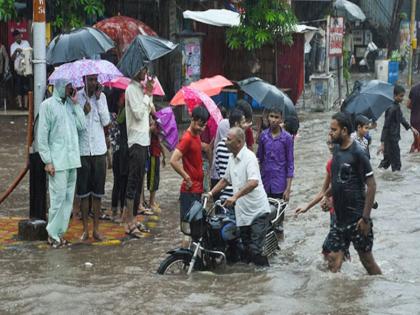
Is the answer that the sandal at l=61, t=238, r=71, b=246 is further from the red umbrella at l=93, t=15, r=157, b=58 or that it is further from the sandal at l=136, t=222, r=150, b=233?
the red umbrella at l=93, t=15, r=157, b=58

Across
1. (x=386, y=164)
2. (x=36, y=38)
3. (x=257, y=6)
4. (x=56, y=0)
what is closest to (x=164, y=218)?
(x=36, y=38)

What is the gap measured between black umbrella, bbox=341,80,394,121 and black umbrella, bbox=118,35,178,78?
2.39 metres

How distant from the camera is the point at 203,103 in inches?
404

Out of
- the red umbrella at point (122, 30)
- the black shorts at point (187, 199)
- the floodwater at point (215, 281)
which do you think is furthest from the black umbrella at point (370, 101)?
the red umbrella at point (122, 30)

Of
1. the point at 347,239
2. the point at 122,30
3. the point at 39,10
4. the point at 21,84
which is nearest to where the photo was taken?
the point at 347,239

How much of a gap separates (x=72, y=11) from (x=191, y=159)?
9.84 meters

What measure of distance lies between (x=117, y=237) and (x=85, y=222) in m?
0.50

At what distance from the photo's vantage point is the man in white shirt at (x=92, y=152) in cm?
973

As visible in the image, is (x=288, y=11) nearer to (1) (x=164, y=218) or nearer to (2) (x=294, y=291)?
(1) (x=164, y=218)

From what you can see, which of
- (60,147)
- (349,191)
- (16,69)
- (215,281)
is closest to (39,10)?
(60,147)

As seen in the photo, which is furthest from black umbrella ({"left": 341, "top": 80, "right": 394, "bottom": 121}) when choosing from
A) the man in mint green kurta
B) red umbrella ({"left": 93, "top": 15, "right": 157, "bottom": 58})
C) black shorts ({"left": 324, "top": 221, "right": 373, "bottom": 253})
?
red umbrella ({"left": 93, "top": 15, "right": 157, "bottom": 58})

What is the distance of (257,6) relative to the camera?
20.8 metres

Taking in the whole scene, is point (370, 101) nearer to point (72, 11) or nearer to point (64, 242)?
point (64, 242)

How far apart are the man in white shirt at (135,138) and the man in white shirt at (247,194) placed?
1.83 metres
